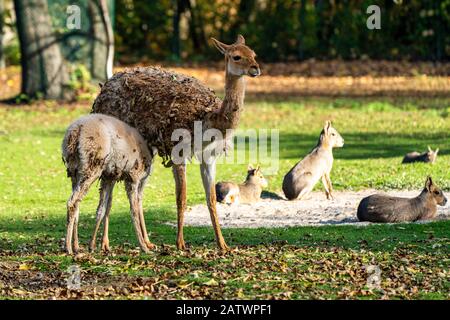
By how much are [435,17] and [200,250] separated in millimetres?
22952

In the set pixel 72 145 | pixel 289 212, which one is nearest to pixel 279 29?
pixel 289 212

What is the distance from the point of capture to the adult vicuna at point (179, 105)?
1182 centimetres

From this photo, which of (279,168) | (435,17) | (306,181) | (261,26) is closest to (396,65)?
(435,17)

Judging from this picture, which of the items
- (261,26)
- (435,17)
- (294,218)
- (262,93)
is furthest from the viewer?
(261,26)

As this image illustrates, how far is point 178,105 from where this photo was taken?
1230cm

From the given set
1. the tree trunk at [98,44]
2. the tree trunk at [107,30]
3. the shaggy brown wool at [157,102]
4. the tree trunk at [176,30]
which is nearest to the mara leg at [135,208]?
the shaggy brown wool at [157,102]

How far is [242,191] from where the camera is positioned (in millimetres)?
16125

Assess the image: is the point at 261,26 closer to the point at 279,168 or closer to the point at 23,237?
the point at 279,168

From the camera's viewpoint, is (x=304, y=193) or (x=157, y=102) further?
(x=304, y=193)

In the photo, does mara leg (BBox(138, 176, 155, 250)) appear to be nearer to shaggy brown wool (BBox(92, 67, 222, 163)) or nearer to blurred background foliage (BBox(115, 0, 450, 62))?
shaggy brown wool (BBox(92, 67, 222, 163))

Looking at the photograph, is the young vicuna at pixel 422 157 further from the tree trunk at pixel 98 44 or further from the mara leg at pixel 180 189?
the tree trunk at pixel 98 44

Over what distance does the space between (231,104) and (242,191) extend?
172 inches

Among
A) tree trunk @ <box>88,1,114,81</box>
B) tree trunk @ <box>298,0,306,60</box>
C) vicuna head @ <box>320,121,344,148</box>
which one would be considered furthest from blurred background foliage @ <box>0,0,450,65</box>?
vicuna head @ <box>320,121,344,148</box>

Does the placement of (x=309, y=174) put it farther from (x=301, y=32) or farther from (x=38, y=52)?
(x=301, y=32)
